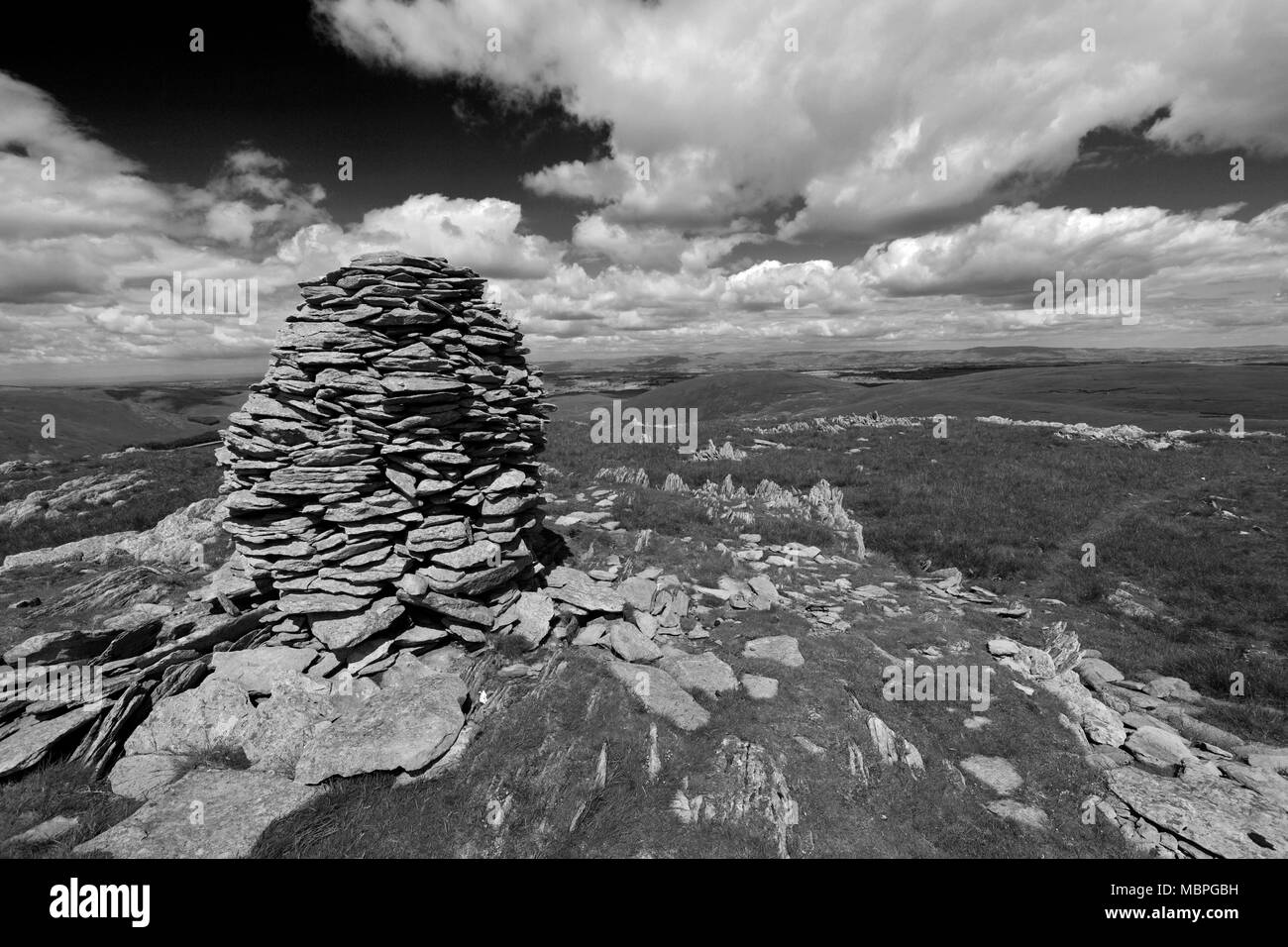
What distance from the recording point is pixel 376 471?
10.8 meters

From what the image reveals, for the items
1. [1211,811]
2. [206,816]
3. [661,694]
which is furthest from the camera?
[661,694]

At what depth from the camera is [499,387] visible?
40.8 feet

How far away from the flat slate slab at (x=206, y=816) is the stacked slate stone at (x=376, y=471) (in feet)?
9.62

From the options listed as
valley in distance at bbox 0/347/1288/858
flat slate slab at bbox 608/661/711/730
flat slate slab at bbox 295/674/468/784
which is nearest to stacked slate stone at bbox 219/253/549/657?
valley in distance at bbox 0/347/1288/858

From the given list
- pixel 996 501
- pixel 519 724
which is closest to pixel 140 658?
pixel 519 724

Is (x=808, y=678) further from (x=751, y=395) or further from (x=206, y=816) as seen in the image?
(x=751, y=395)

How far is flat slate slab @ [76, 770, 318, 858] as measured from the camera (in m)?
5.88

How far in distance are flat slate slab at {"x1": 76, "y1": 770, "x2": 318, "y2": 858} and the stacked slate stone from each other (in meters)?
2.93

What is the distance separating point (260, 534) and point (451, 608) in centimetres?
427

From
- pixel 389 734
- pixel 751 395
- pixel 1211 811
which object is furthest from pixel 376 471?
pixel 751 395

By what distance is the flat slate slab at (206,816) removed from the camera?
5.88 metres

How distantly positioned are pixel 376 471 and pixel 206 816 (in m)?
6.22

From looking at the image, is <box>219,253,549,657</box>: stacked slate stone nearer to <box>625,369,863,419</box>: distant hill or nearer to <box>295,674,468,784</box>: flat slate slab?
<box>295,674,468,784</box>: flat slate slab
